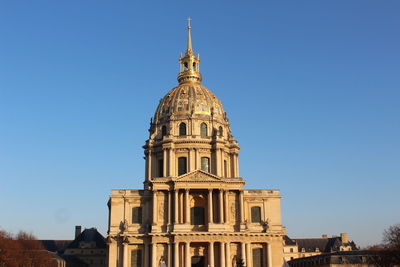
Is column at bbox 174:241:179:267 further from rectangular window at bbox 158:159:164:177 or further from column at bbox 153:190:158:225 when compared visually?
rectangular window at bbox 158:159:164:177

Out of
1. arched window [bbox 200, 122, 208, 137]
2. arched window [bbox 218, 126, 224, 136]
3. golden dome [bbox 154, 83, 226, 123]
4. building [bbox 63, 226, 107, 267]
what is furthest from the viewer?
building [bbox 63, 226, 107, 267]

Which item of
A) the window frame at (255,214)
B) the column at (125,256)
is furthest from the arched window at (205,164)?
the column at (125,256)

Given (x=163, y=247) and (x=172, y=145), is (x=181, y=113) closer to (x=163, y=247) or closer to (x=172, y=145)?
(x=172, y=145)

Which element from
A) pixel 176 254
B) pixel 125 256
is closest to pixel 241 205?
pixel 176 254

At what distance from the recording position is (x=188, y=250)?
6128 centimetres

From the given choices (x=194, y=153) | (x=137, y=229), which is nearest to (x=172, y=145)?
(x=194, y=153)

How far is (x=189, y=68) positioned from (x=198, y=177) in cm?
2154

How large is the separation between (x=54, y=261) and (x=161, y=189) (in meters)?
20.0

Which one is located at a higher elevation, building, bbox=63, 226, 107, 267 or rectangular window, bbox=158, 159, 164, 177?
rectangular window, bbox=158, 159, 164, 177

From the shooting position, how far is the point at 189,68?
79.2m

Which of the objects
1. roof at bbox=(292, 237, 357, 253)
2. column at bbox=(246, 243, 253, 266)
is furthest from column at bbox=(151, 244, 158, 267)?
roof at bbox=(292, 237, 357, 253)

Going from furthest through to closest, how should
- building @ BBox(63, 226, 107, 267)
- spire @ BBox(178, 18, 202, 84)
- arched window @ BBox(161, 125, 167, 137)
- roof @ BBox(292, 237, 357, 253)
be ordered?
roof @ BBox(292, 237, 357, 253)
building @ BBox(63, 226, 107, 267)
spire @ BBox(178, 18, 202, 84)
arched window @ BBox(161, 125, 167, 137)

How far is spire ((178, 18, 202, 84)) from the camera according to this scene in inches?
3093

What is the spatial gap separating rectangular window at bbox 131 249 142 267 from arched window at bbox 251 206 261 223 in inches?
587
